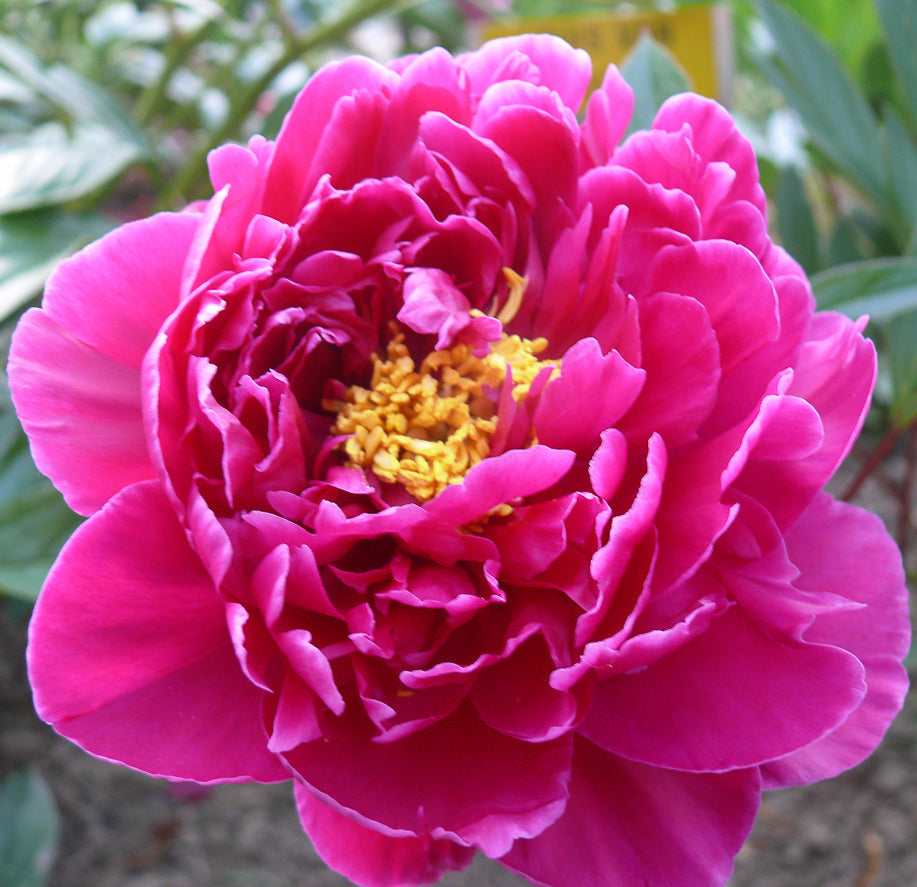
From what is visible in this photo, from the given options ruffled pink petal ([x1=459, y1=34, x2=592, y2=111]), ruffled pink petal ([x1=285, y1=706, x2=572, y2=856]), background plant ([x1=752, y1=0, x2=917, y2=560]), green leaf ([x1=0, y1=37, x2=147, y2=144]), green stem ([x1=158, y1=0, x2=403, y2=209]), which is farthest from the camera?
green stem ([x1=158, y1=0, x2=403, y2=209])

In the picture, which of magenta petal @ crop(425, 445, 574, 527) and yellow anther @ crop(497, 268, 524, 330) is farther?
yellow anther @ crop(497, 268, 524, 330)

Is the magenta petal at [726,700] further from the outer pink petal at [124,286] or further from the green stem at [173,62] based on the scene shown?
the green stem at [173,62]

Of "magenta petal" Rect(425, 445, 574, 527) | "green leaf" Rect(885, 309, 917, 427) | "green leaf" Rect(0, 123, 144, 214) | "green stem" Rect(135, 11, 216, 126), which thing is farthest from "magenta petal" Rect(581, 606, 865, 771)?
"green stem" Rect(135, 11, 216, 126)

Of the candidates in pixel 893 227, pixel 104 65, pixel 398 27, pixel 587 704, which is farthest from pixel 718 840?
pixel 398 27

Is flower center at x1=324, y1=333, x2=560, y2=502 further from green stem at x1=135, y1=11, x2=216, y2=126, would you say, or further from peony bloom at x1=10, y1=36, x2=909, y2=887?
green stem at x1=135, y1=11, x2=216, y2=126

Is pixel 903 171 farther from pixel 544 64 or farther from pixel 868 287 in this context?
pixel 544 64

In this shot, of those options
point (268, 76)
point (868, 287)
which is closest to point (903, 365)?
point (868, 287)
